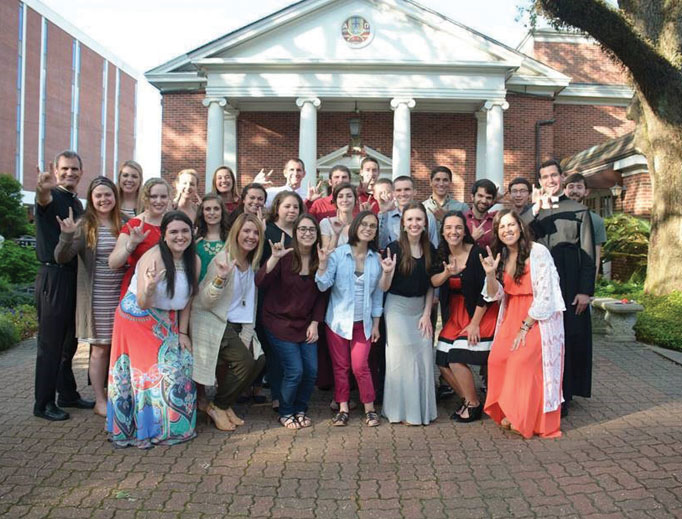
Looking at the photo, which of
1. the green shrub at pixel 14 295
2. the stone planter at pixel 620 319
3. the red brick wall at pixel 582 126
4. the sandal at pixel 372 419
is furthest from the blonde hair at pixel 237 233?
the red brick wall at pixel 582 126

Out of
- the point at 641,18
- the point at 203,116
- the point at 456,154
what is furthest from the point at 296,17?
the point at 641,18

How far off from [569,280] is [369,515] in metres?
3.03

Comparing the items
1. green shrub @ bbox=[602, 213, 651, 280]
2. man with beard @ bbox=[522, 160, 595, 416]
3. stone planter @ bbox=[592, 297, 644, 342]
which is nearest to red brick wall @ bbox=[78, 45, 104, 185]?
green shrub @ bbox=[602, 213, 651, 280]

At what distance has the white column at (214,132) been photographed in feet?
58.6

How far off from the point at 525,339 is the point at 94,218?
11.9ft

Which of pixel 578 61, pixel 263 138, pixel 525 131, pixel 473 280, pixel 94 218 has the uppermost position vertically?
pixel 578 61

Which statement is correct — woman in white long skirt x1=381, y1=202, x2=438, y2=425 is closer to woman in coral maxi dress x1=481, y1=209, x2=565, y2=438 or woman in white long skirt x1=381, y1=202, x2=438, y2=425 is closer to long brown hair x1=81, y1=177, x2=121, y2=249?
woman in coral maxi dress x1=481, y1=209, x2=565, y2=438

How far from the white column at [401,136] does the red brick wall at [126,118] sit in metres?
49.9

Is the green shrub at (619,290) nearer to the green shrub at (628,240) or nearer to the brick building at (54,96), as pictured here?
the green shrub at (628,240)

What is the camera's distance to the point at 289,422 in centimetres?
504

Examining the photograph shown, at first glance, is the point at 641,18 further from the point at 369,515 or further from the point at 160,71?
the point at 160,71

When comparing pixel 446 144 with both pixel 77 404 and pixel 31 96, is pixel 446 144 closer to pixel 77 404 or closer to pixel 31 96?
pixel 77 404

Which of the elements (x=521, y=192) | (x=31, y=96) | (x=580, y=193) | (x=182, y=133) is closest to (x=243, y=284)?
(x=521, y=192)

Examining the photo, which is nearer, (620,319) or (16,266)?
(620,319)
